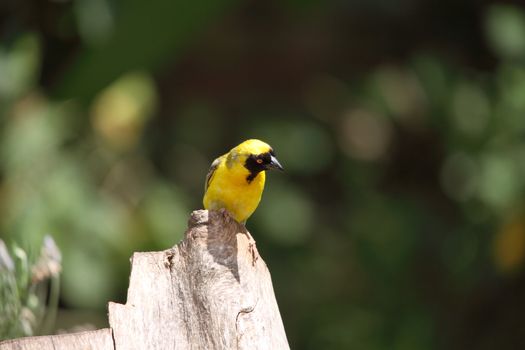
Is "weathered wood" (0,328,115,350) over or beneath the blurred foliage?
beneath

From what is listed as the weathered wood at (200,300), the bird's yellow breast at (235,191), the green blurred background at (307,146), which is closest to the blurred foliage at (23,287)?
the weathered wood at (200,300)

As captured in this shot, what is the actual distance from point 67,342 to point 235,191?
51.3 inches

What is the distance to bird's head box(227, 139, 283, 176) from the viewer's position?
346 centimetres

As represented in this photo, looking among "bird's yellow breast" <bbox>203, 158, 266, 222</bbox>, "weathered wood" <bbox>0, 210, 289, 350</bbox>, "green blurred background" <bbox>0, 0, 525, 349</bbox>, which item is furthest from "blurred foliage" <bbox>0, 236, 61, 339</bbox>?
"green blurred background" <bbox>0, 0, 525, 349</bbox>

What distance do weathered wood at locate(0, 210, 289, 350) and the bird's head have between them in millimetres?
603

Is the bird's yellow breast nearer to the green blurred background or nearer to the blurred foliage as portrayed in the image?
the blurred foliage

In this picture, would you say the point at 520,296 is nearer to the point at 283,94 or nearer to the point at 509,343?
the point at 509,343

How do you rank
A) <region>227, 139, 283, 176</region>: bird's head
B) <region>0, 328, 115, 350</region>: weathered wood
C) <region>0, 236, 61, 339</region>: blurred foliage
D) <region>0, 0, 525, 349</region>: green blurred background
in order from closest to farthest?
<region>0, 328, 115, 350</region>: weathered wood
<region>0, 236, 61, 339</region>: blurred foliage
<region>227, 139, 283, 176</region>: bird's head
<region>0, 0, 525, 349</region>: green blurred background

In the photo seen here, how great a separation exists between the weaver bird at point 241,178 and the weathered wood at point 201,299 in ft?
2.03

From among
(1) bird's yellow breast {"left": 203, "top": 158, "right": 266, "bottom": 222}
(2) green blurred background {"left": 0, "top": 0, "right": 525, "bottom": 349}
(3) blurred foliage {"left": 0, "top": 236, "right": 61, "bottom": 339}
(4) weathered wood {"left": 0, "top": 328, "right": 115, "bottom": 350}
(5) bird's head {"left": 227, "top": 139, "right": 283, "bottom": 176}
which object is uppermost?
(2) green blurred background {"left": 0, "top": 0, "right": 525, "bottom": 349}

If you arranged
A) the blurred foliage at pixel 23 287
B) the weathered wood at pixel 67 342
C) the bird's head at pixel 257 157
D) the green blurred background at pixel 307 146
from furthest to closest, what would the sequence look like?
the green blurred background at pixel 307 146 → the bird's head at pixel 257 157 → the blurred foliage at pixel 23 287 → the weathered wood at pixel 67 342

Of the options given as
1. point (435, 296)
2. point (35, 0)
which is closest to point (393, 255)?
point (435, 296)

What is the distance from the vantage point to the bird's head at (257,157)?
11.4ft

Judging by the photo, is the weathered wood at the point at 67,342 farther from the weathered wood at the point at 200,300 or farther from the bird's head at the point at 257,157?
the bird's head at the point at 257,157
